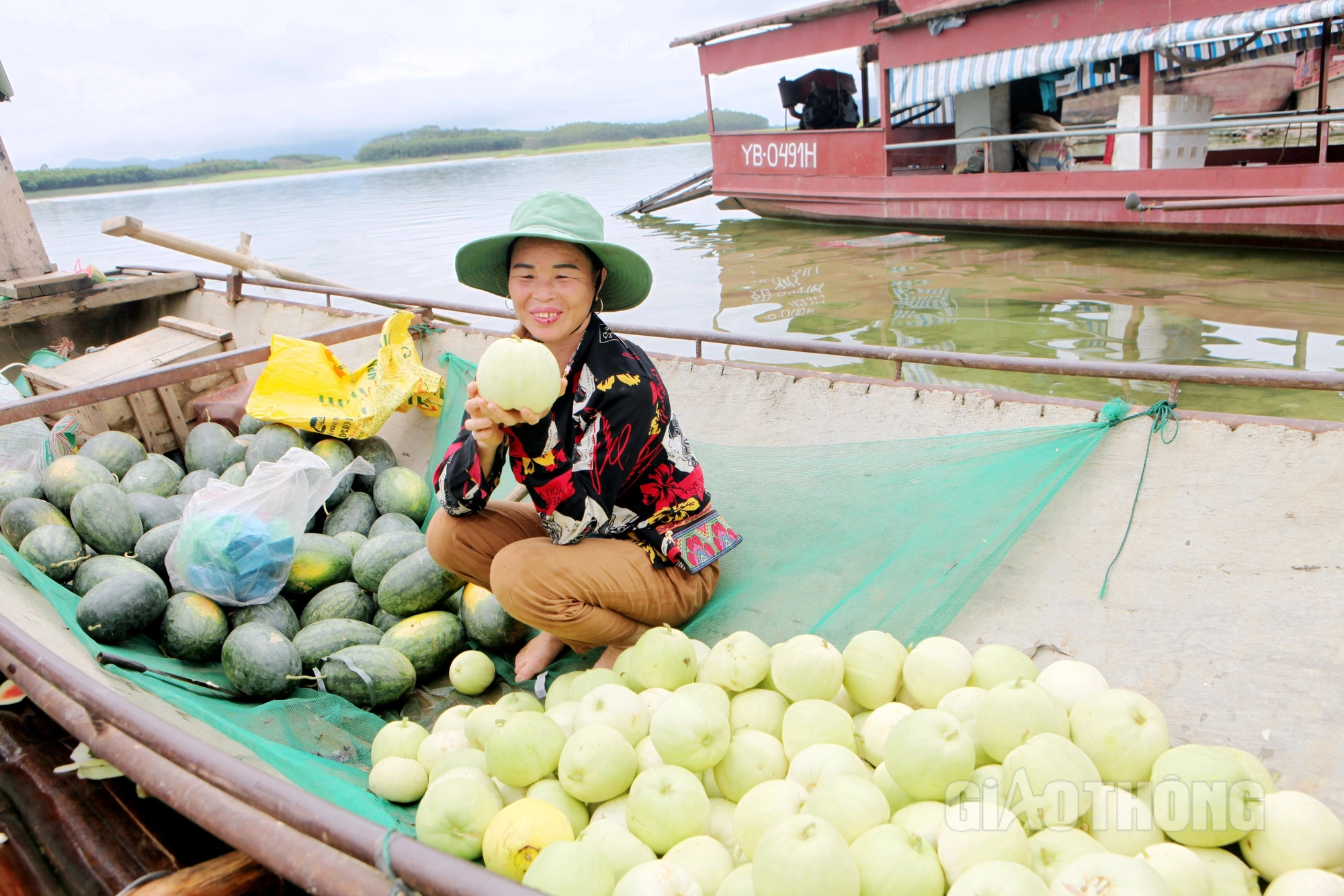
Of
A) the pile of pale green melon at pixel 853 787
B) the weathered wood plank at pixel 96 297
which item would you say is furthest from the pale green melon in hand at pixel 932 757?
the weathered wood plank at pixel 96 297

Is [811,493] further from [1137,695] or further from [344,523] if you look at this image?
[344,523]

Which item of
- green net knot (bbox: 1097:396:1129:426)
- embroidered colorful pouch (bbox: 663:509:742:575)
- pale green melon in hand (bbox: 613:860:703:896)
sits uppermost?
green net knot (bbox: 1097:396:1129:426)

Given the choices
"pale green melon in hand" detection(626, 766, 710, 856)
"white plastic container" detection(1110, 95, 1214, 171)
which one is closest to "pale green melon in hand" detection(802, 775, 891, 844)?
"pale green melon in hand" detection(626, 766, 710, 856)

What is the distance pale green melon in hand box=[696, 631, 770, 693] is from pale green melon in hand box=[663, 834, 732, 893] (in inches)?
20.0

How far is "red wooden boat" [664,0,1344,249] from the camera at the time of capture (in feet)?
28.4

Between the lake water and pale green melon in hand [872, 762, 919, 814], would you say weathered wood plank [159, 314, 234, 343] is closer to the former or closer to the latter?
the lake water

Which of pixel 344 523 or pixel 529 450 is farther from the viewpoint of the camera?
pixel 344 523

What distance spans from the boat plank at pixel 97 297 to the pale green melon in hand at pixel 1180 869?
693 cm

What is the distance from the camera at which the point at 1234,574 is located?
2.23m

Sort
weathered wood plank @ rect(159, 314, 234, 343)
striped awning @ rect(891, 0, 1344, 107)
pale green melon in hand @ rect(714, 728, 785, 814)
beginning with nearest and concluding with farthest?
1. pale green melon in hand @ rect(714, 728, 785, 814)
2. weathered wood plank @ rect(159, 314, 234, 343)
3. striped awning @ rect(891, 0, 1344, 107)

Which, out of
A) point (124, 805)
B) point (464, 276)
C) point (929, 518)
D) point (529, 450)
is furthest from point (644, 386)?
point (124, 805)

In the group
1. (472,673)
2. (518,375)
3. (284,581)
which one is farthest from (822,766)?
(284,581)

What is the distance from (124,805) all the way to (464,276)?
1.59 m

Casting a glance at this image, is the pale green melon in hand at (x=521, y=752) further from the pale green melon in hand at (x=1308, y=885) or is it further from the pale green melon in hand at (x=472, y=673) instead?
the pale green melon in hand at (x=1308, y=885)
